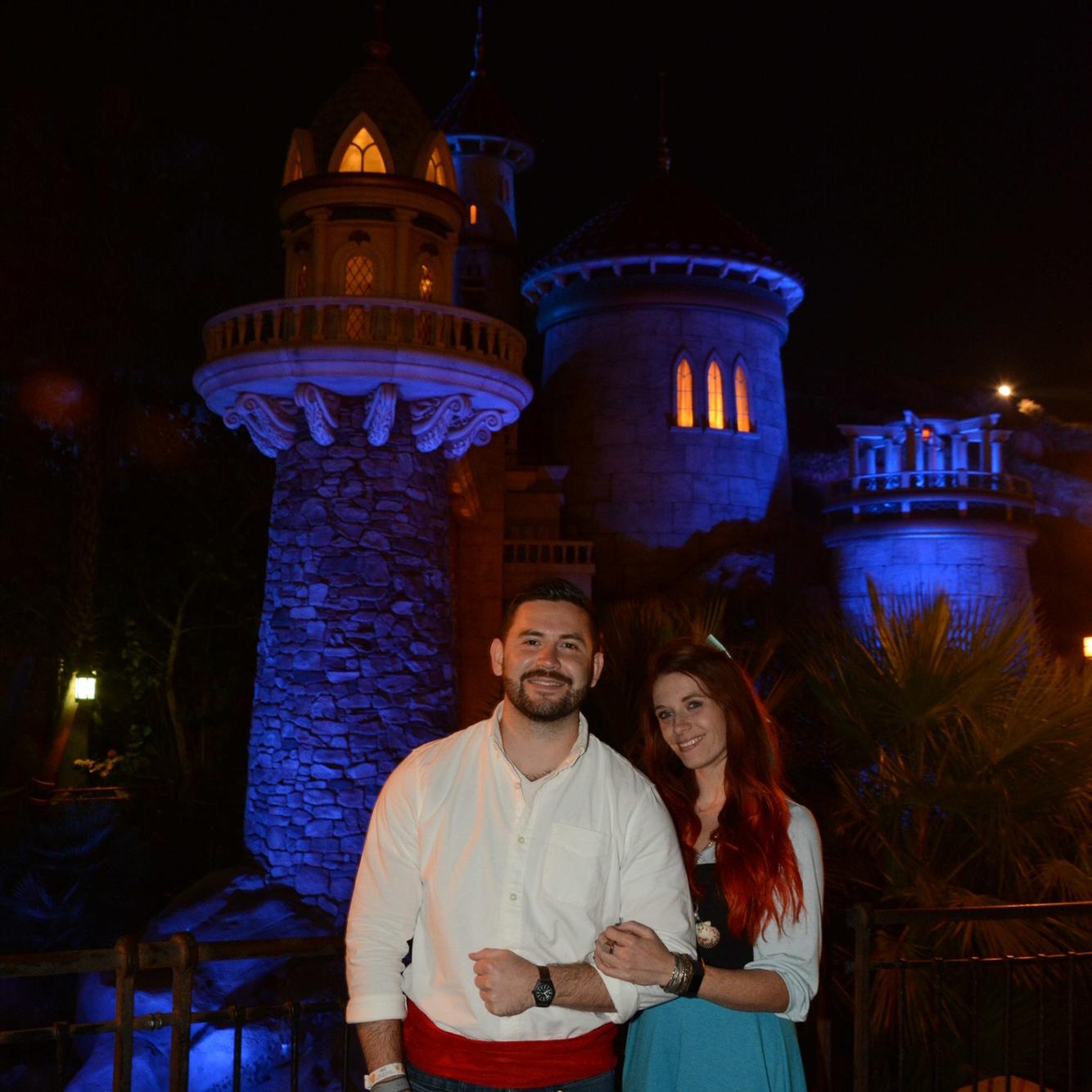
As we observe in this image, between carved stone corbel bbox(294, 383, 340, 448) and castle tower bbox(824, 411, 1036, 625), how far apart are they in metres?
12.5

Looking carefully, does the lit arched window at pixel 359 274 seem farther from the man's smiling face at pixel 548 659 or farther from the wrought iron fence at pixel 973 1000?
the man's smiling face at pixel 548 659

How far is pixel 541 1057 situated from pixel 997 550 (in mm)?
21048

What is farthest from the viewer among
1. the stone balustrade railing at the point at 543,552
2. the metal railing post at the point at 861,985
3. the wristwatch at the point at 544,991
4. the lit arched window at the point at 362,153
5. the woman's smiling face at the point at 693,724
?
the stone balustrade railing at the point at 543,552

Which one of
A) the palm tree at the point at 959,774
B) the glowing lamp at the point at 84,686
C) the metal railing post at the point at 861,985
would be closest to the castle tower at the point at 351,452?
the palm tree at the point at 959,774

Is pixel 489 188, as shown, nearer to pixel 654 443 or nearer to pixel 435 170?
pixel 654 443

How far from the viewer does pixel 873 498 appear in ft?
74.3

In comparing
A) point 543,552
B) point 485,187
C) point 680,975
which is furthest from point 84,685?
point 680,975

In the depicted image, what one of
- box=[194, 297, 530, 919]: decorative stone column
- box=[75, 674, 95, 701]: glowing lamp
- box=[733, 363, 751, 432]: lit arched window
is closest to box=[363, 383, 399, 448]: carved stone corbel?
box=[194, 297, 530, 919]: decorative stone column

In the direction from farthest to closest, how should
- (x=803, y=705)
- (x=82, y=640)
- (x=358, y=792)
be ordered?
1. (x=82, y=640)
2. (x=358, y=792)
3. (x=803, y=705)

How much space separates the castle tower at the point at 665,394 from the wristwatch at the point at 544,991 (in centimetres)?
2038

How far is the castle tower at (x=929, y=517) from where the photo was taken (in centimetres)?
2219

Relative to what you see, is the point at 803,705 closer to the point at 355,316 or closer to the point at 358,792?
the point at 358,792

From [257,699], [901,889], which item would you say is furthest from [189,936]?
[257,699]

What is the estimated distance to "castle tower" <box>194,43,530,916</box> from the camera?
504 inches
